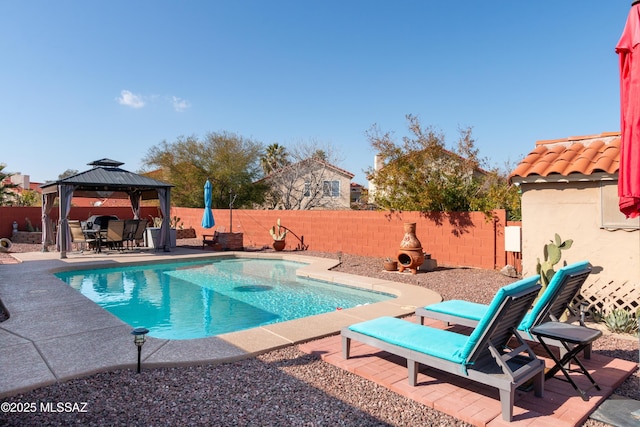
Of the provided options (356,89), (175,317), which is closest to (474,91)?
(356,89)

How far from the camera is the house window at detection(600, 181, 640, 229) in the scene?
5.68 meters

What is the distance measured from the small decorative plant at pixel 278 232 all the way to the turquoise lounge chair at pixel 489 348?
12.0 m

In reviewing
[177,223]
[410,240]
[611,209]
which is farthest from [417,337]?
[177,223]

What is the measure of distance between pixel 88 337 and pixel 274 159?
107ft

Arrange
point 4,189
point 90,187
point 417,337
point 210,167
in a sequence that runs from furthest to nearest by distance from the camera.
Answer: point 210,167 → point 4,189 → point 90,187 → point 417,337

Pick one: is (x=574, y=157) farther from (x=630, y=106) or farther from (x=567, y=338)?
(x=567, y=338)

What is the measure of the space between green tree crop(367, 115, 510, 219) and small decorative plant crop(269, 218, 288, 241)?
15.0 ft

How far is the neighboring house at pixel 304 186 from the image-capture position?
3000 centimetres

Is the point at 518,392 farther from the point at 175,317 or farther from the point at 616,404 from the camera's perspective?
the point at 175,317

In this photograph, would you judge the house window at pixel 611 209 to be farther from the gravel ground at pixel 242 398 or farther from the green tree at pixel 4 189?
the green tree at pixel 4 189

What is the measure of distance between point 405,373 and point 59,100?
655 inches

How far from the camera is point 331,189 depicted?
100ft

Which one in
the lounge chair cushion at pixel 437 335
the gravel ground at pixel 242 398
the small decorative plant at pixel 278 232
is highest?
the small decorative plant at pixel 278 232

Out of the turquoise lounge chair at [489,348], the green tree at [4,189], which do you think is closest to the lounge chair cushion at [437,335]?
the turquoise lounge chair at [489,348]
